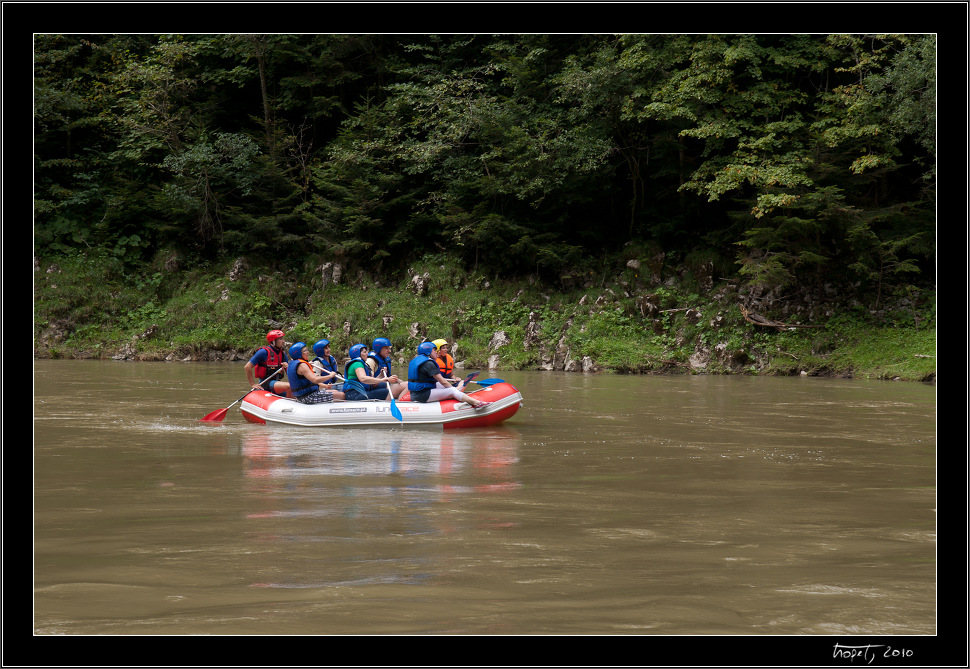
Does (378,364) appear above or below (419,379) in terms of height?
above

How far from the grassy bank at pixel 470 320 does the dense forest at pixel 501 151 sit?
0.90m

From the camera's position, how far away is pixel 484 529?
5.57 metres

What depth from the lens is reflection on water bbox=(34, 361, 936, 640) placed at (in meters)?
3.93

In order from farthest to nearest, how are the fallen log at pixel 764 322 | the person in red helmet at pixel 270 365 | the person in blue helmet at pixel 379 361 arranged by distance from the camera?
1. the fallen log at pixel 764 322
2. the person in red helmet at pixel 270 365
3. the person in blue helmet at pixel 379 361

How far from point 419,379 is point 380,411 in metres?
0.83

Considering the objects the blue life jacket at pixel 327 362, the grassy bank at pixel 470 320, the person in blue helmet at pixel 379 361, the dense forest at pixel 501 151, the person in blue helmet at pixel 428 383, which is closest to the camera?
the person in blue helmet at pixel 428 383

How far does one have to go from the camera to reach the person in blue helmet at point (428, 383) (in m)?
11.8

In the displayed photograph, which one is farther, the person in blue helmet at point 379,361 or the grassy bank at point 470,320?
the grassy bank at point 470,320

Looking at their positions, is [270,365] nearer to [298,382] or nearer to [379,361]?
[298,382]

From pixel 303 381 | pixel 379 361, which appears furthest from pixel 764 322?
pixel 303 381

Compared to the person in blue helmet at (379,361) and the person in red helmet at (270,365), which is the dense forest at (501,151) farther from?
the person in red helmet at (270,365)

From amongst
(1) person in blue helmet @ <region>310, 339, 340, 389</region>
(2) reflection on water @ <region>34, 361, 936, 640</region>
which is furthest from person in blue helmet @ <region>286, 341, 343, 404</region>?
(2) reflection on water @ <region>34, 361, 936, 640</region>

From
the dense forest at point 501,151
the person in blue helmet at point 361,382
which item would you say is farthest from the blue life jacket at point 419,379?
the dense forest at point 501,151

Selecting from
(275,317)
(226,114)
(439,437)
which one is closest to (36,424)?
(439,437)
